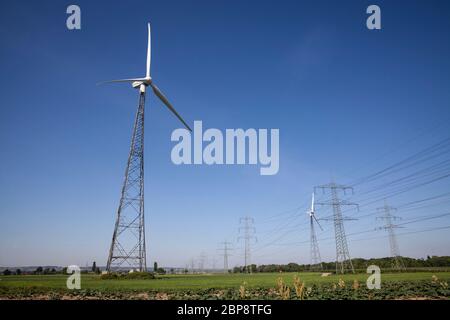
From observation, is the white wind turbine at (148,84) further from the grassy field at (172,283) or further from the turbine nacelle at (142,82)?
the grassy field at (172,283)

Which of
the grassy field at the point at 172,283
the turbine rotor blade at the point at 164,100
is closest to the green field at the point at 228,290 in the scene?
the grassy field at the point at 172,283

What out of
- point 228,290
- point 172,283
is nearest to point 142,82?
point 172,283

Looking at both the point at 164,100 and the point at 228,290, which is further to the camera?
the point at 164,100

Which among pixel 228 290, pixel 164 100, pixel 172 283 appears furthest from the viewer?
pixel 164 100

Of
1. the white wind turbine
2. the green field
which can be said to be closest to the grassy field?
the green field

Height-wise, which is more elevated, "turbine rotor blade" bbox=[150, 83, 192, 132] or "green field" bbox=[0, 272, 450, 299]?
"turbine rotor blade" bbox=[150, 83, 192, 132]

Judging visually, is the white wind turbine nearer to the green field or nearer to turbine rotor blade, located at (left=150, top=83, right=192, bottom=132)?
turbine rotor blade, located at (left=150, top=83, right=192, bottom=132)

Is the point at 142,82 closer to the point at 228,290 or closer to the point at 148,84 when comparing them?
the point at 148,84

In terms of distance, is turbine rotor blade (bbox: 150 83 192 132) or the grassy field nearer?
the grassy field

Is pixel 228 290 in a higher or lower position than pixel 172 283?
higher

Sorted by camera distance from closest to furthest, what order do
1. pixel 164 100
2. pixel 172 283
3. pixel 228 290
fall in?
pixel 228 290 < pixel 172 283 < pixel 164 100

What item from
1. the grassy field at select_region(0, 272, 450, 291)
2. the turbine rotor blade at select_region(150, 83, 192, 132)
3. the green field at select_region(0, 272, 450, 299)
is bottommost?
the grassy field at select_region(0, 272, 450, 291)
